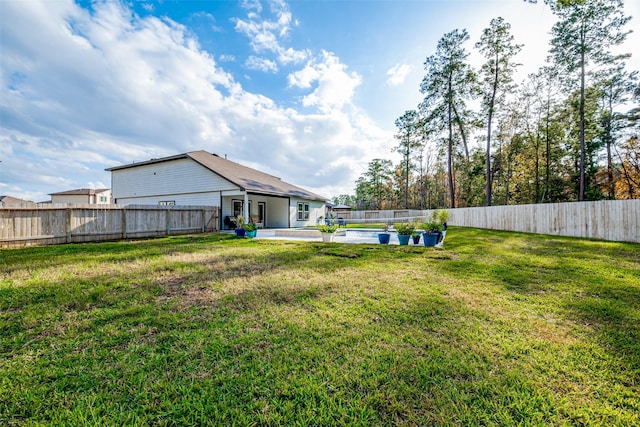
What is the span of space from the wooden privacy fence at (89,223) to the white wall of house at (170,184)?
168cm

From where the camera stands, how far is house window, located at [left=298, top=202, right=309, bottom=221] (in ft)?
63.3

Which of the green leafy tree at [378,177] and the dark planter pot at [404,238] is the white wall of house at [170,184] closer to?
the dark planter pot at [404,238]

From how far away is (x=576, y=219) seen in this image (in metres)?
10.4

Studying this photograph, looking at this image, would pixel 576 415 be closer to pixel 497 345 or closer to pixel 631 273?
pixel 497 345

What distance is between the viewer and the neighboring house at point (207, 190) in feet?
47.1

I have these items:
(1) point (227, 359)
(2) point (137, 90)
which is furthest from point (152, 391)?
(2) point (137, 90)

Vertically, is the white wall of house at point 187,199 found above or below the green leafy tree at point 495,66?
below

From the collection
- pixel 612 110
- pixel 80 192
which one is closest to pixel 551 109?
pixel 612 110

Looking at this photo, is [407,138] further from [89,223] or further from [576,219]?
[89,223]

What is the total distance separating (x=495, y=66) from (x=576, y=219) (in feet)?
48.0

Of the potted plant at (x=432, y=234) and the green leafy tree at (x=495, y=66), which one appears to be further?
the green leafy tree at (x=495, y=66)

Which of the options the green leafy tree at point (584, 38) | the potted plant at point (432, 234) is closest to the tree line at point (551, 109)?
the green leafy tree at point (584, 38)

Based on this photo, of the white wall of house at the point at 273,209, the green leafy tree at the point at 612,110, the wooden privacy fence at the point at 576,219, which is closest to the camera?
the wooden privacy fence at the point at 576,219

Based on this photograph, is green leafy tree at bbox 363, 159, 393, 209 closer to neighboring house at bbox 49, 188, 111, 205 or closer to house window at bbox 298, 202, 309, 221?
house window at bbox 298, 202, 309, 221
